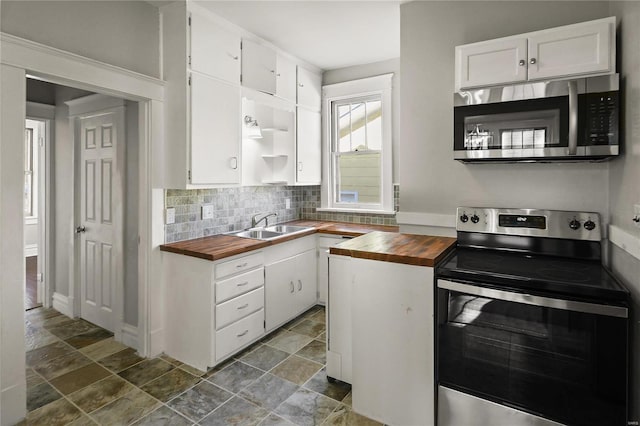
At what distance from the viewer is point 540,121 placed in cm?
197

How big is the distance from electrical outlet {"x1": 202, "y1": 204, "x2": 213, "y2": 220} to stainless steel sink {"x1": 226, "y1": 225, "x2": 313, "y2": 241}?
269 millimetres

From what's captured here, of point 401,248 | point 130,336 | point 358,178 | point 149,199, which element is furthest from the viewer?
point 358,178

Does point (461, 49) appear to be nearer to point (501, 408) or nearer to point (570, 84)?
point (570, 84)

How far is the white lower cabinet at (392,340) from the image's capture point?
Answer: 1.88 meters

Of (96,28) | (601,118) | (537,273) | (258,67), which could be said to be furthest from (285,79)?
(537,273)

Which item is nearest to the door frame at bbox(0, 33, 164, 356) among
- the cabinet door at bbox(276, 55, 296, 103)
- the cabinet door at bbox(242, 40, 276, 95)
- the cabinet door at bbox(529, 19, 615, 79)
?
the cabinet door at bbox(242, 40, 276, 95)

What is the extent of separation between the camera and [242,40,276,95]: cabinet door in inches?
123

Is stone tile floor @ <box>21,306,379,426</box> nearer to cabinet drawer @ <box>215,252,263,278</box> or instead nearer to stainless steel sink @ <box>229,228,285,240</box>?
cabinet drawer @ <box>215,252,263,278</box>

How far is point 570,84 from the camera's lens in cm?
189

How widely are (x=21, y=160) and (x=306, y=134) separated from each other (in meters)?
2.58

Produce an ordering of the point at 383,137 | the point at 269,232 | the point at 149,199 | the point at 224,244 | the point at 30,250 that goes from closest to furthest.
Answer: the point at 149,199
the point at 224,244
the point at 269,232
the point at 383,137
the point at 30,250

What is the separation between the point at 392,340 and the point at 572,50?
183 centimetres

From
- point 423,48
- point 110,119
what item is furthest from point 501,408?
point 110,119

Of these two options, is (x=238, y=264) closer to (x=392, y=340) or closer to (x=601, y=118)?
(x=392, y=340)
